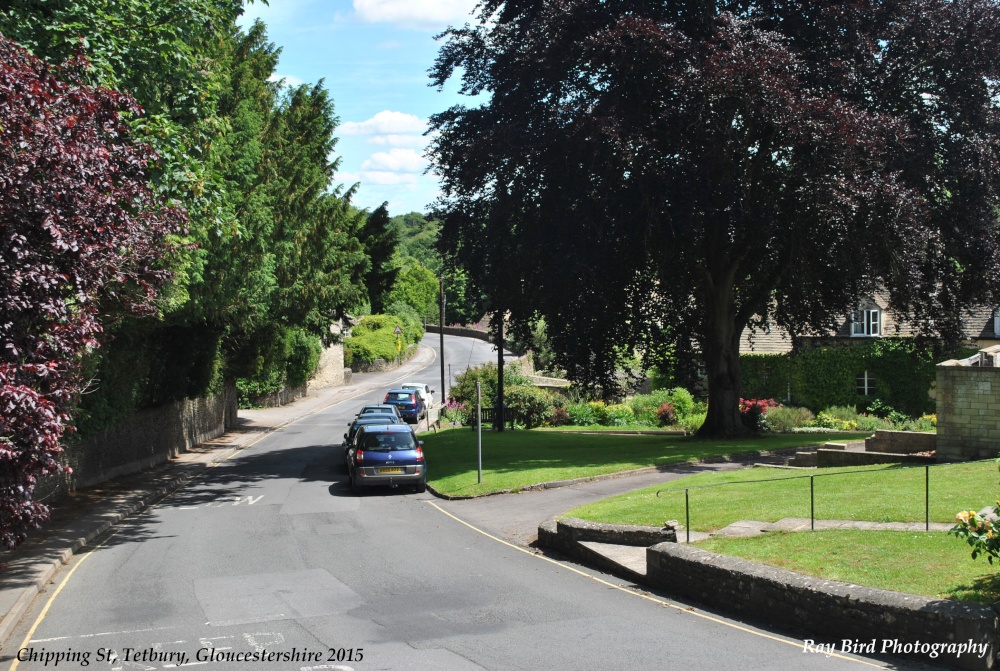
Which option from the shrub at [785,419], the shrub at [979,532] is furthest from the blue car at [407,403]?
the shrub at [979,532]

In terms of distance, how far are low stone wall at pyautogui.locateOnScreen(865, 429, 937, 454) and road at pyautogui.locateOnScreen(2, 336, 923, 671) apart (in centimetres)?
1008

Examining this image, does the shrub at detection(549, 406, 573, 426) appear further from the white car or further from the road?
the road

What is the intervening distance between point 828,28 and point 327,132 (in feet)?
83.5

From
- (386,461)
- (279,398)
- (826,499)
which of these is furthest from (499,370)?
(279,398)

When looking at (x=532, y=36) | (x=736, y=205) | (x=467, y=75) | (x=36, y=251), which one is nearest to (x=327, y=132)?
(x=467, y=75)

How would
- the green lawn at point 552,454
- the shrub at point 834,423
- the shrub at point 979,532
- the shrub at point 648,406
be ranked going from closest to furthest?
1. the shrub at point 979,532
2. the green lawn at point 552,454
3. the shrub at point 834,423
4. the shrub at point 648,406

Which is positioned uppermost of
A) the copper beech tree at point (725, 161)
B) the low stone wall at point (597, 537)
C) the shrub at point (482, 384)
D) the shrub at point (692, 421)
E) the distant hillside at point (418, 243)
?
the distant hillside at point (418, 243)

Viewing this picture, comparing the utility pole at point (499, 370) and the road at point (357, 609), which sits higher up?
the utility pole at point (499, 370)

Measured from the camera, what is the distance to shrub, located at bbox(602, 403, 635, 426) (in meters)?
39.8

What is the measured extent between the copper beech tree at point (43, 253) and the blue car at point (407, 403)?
3569 centimetres

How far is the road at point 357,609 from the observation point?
8.28m

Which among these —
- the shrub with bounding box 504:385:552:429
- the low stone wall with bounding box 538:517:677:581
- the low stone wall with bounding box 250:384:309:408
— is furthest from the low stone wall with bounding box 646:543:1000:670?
the low stone wall with bounding box 250:384:309:408

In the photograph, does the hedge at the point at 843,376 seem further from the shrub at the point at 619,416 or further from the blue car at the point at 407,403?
the blue car at the point at 407,403

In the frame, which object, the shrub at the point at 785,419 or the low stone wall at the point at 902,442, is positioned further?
the shrub at the point at 785,419
